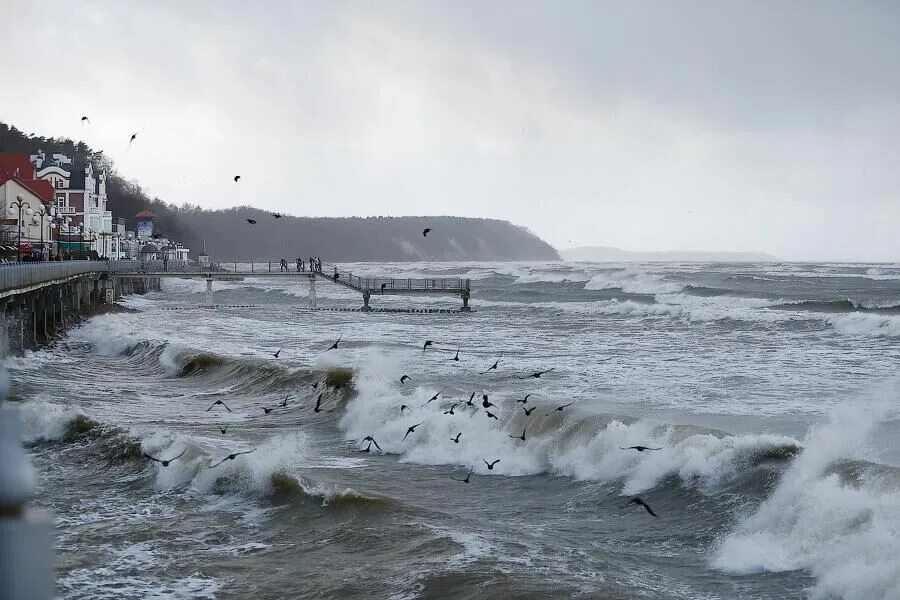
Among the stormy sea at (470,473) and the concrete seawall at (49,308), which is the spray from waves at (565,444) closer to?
the stormy sea at (470,473)

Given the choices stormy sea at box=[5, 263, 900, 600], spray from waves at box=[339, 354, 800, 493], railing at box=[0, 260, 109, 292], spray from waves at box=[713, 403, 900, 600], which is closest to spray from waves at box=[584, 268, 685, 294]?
stormy sea at box=[5, 263, 900, 600]

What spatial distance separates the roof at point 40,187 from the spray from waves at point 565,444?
59117 mm

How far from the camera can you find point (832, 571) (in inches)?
389

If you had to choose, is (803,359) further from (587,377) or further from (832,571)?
(832,571)

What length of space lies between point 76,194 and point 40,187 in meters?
11.7

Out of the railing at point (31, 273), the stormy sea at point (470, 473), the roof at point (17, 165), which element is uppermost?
the roof at point (17, 165)

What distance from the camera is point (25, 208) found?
55.8 m

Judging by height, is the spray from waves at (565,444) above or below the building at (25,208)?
below

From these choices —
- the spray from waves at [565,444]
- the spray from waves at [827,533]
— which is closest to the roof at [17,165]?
the spray from waves at [565,444]

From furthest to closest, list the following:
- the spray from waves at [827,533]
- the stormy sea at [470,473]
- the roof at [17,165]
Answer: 1. the roof at [17,165]
2. the stormy sea at [470,473]
3. the spray from waves at [827,533]

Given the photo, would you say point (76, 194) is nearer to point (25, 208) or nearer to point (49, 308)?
point (25, 208)

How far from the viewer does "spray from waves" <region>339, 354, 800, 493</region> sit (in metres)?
14.1

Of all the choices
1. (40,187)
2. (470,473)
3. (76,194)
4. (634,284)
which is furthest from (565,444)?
(76,194)

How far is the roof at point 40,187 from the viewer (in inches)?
2805
